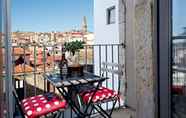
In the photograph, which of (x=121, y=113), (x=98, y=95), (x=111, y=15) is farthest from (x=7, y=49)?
(x=111, y=15)

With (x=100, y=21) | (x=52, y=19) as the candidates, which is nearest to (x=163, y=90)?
(x=100, y=21)

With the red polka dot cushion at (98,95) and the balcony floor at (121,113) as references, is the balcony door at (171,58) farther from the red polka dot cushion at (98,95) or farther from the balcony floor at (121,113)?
the balcony floor at (121,113)

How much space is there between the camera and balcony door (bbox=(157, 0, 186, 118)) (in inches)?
75.3

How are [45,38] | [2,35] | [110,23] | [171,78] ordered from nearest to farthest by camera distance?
[2,35] < [171,78] < [45,38] < [110,23]

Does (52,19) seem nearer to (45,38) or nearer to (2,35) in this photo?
(45,38)

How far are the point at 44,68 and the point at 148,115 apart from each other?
5.74 feet

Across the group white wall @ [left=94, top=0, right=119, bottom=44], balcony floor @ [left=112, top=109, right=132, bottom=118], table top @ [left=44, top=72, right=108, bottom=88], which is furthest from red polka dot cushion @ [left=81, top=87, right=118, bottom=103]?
white wall @ [left=94, top=0, right=119, bottom=44]

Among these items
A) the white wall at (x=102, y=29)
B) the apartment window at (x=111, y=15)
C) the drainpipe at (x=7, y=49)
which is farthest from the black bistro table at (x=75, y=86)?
the apartment window at (x=111, y=15)

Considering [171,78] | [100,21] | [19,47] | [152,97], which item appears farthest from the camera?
[100,21]

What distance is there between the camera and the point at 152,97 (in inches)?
87.2

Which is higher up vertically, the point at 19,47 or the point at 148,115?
the point at 19,47

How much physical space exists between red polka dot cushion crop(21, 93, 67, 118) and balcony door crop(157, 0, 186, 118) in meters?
0.97

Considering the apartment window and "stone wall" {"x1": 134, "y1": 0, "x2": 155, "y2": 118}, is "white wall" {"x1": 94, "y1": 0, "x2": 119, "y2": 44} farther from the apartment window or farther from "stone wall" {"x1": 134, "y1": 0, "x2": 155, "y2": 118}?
"stone wall" {"x1": 134, "y1": 0, "x2": 155, "y2": 118}

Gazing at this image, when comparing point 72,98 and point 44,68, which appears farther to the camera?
point 44,68
